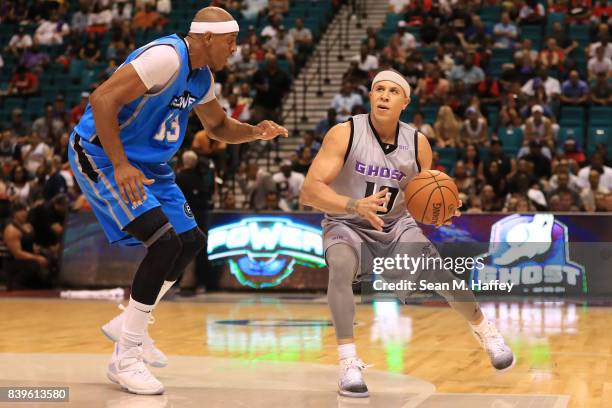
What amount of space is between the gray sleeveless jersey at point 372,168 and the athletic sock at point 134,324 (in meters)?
1.24

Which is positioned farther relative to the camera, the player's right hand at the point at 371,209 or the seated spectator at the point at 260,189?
the seated spectator at the point at 260,189

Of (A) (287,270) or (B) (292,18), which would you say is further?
(B) (292,18)

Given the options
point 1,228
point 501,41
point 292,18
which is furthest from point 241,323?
point 292,18

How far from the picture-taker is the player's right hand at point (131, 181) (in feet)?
18.5

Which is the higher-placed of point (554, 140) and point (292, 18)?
point (292, 18)

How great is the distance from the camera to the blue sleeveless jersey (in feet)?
19.4

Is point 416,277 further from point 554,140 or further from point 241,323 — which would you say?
point 554,140

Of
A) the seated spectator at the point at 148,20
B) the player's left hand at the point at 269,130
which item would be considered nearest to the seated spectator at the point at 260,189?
the seated spectator at the point at 148,20

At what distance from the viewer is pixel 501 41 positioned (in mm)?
18750

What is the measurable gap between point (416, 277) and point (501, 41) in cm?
1305

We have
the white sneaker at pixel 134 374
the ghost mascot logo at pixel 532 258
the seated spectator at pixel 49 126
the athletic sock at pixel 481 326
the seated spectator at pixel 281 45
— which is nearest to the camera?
the white sneaker at pixel 134 374

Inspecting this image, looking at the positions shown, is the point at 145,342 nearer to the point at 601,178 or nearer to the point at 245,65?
the point at 601,178

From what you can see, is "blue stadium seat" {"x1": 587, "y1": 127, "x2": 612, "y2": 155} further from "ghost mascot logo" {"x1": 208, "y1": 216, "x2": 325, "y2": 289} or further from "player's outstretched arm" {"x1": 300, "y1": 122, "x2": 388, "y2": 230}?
"player's outstretched arm" {"x1": 300, "y1": 122, "x2": 388, "y2": 230}

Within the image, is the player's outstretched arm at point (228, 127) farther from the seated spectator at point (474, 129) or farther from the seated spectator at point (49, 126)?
the seated spectator at point (49, 126)
